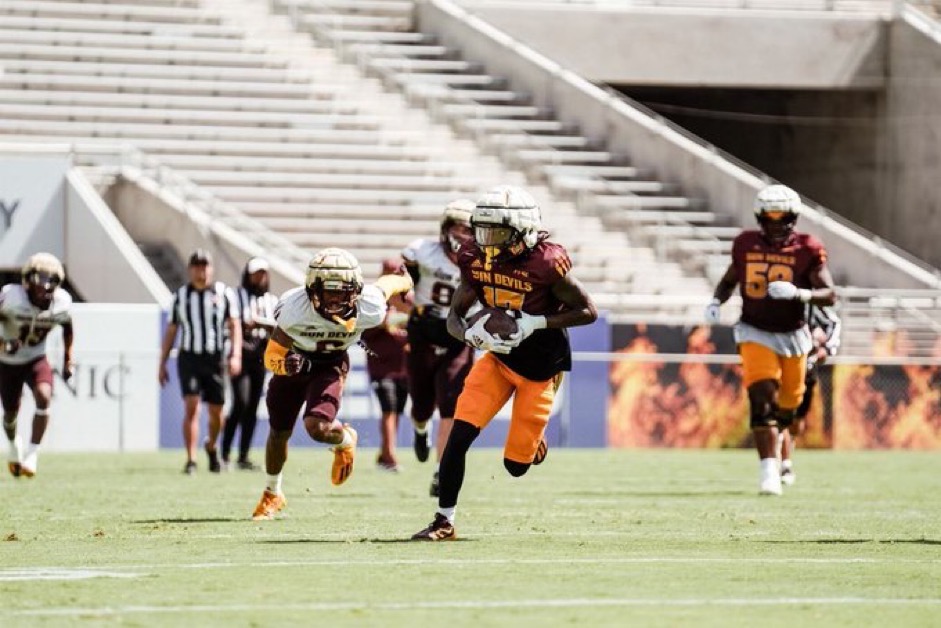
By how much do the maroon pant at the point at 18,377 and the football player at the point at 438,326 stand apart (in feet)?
10.1

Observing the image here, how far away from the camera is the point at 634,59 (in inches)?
1278

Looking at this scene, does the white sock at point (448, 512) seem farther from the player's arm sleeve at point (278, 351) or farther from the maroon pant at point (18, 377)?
the maroon pant at point (18, 377)

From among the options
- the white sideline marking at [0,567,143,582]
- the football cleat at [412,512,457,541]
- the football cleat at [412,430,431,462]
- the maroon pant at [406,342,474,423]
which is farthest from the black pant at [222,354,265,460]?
the white sideline marking at [0,567,143,582]

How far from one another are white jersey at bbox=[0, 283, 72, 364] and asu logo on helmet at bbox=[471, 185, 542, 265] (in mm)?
6219

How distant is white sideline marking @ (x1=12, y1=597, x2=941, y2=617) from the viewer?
7164 mm

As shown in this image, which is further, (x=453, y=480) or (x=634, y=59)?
(x=634, y=59)

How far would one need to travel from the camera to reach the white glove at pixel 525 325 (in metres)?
9.98

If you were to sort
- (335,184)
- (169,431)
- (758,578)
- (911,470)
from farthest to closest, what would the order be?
(335,184) < (169,431) < (911,470) < (758,578)

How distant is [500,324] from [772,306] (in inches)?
167

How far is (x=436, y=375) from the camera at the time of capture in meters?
14.3

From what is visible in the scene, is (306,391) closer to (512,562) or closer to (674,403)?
(512,562)

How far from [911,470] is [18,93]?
13930 millimetres

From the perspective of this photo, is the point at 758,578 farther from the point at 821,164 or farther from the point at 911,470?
the point at 821,164

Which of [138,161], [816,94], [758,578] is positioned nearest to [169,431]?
[138,161]
